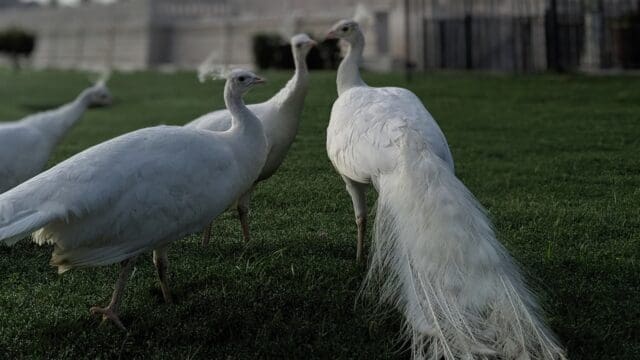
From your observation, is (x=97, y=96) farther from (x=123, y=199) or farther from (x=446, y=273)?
(x=446, y=273)

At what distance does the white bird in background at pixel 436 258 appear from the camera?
3.46 m

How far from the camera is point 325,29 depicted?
87.2 feet

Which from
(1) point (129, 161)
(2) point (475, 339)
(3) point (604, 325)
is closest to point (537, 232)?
(3) point (604, 325)

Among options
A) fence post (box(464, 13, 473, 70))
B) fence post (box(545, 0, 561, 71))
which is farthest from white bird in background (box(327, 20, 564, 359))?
fence post (box(464, 13, 473, 70))

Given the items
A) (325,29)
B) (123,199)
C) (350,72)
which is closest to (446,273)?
(123,199)

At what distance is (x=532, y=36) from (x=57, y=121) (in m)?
14.8

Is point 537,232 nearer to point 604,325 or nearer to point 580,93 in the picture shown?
point 604,325

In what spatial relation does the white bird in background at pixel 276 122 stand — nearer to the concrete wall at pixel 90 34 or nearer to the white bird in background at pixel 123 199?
the white bird in background at pixel 123 199

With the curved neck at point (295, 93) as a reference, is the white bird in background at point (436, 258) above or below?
below

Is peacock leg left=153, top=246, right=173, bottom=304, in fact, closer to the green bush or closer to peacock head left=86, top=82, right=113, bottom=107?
peacock head left=86, top=82, right=113, bottom=107

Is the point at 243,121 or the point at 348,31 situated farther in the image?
the point at 348,31

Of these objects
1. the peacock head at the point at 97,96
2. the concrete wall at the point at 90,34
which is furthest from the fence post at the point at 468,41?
the concrete wall at the point at 90,34

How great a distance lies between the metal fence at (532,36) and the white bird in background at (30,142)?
11.0m

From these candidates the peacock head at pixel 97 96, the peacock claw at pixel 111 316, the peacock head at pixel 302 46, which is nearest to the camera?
the peacock claw at pixel 111 316
